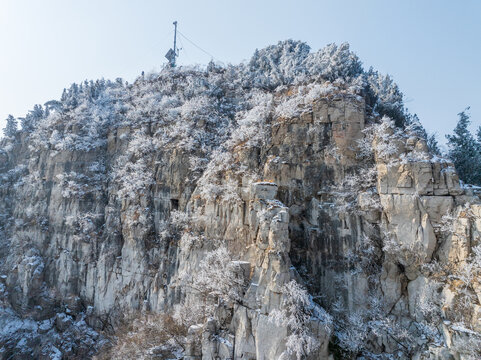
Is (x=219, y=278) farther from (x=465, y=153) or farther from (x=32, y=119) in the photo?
(x=32, y=119)

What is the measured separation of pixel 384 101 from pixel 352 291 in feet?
66.0

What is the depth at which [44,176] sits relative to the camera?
44.1 meters

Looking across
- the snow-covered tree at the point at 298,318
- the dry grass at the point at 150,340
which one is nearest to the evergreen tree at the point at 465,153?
the snow-covered tree at the point at 298,318

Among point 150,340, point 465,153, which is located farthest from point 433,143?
point 150,340

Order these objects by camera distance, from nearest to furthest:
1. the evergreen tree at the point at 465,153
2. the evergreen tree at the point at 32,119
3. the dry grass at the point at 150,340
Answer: the dry grass at the point at 150,340
the evergreen tree at the point at 465,153
the evergreen tree at the point at 32,119

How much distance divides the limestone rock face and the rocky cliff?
146mm

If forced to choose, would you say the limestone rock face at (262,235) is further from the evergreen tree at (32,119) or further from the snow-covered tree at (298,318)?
the evergreen tree at (32,119)

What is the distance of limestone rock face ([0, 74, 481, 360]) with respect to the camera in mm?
21922

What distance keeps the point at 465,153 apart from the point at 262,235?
78.3ft

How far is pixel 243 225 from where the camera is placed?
27.9 meters

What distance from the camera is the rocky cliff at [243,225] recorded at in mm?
21969

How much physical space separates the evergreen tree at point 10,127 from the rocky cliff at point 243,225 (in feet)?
22.4

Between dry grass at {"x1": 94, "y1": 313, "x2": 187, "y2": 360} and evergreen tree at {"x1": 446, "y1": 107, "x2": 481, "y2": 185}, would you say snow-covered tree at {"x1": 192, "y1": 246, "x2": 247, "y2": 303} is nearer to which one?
dry grass at {"x1": 94, "y1": 313, "x2": 187, "y2": 360}

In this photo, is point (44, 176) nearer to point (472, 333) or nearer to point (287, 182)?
point (287, 182)
